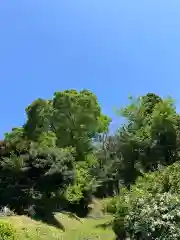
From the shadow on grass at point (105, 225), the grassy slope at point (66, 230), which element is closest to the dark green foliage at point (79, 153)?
the shadow on grass at point (105, 225)

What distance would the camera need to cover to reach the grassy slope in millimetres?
29812

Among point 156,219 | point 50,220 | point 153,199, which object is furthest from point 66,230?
point 156,219

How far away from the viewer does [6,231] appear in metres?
26.7

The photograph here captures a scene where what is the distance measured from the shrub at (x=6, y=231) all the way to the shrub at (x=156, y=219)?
7.77 metres

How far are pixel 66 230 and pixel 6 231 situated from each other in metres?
11.5

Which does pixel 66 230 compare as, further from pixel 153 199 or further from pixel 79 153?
pixel 79 153

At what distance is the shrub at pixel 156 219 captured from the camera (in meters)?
20.3

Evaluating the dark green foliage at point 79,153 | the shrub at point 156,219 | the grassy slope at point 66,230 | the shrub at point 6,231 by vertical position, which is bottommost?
the shrub at point 156,219

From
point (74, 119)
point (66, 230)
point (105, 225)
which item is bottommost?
point (66, 230)

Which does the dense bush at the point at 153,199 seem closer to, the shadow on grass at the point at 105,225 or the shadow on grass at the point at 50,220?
the shadow on grass at the point at 50,220

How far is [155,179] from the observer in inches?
1071

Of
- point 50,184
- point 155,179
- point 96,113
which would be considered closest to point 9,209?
point 50,184

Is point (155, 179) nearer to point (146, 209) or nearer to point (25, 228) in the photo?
point (146, 209)

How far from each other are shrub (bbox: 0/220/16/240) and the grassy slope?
0.67 meters
